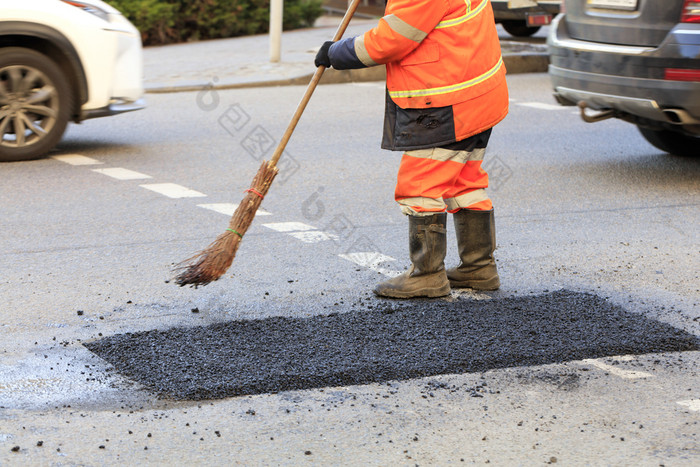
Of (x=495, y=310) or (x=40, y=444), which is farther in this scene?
(x=495, y=310)

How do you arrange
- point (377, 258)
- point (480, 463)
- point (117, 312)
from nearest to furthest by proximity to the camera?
point (480, 463) < point (117, 312) < point (377, 258)

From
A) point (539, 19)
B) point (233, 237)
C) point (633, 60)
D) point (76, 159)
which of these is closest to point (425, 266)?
point (233, 237)

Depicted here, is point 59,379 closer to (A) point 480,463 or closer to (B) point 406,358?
(B) point 406,358

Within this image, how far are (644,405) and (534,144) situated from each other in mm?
5174

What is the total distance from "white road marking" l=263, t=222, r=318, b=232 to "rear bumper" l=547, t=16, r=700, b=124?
2.43 m

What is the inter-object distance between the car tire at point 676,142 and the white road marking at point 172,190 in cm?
380

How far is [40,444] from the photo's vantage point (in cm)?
321

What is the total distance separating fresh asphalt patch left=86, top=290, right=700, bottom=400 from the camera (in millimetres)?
3756

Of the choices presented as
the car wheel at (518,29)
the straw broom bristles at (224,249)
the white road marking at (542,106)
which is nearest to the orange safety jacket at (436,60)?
the straw broom bristles at (224,249)

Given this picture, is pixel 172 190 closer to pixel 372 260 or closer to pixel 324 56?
pixel 372 260

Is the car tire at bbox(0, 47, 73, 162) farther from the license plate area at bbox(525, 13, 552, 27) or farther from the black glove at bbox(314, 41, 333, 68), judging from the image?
the license plate area at bbox(525, 13, 552, 27)

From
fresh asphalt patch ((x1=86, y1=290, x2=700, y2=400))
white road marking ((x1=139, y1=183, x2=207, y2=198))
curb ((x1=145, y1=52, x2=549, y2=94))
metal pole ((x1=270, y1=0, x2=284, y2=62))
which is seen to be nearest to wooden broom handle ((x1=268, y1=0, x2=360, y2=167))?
fresh asphalt patch ((x1=86, y1=290, x2=700, y2=400))

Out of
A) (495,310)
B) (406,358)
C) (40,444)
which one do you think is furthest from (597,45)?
(40,444)

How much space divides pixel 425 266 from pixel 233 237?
3.08 feet
